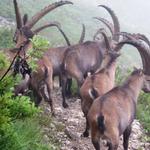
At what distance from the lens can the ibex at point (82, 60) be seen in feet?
37.7

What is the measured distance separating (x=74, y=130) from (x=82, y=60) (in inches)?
102

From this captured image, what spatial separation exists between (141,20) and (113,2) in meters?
7.02

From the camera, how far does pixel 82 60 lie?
12016 mm

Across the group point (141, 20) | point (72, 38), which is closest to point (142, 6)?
point (141, 20)

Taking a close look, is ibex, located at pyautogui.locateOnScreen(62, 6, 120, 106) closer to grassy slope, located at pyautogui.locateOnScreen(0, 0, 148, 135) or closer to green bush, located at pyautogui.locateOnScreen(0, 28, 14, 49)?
green bush, located at pyautogui.locateOnScreen(0, 28, 14, 49)

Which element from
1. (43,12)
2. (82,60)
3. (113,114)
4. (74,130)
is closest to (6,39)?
(82,60)

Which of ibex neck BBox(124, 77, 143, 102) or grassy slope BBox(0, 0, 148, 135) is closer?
ibex neck BBox(124, 77, 143, 102)

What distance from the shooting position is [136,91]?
9852 millimetres

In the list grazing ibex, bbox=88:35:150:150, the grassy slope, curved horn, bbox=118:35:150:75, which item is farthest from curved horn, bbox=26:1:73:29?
the grassy slope

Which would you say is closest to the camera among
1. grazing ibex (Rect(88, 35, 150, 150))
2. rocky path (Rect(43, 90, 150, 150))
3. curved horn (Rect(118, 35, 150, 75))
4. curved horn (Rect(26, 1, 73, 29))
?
grazing ibex (Rect(88, 35, 150, 150))

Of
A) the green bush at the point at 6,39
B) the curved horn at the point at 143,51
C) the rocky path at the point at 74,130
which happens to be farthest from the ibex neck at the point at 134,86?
the green bush at the point at 6,39

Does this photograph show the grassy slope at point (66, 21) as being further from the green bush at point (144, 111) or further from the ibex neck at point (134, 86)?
the ibex neck at point (134, 86)

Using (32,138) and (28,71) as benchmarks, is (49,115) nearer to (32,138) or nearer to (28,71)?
(32,138)

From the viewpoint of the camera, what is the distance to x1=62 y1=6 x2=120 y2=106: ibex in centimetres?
1148
